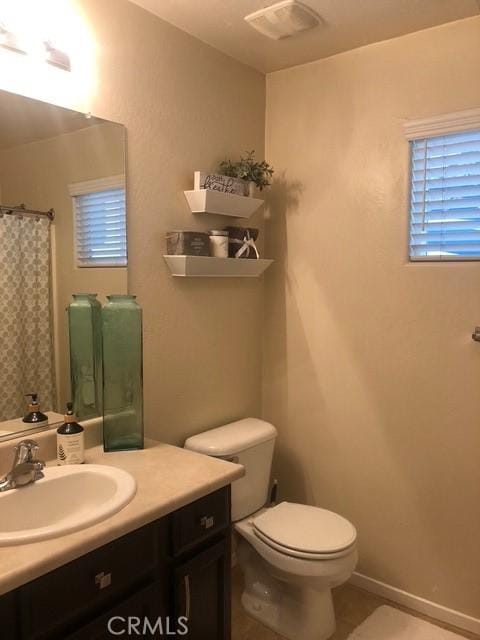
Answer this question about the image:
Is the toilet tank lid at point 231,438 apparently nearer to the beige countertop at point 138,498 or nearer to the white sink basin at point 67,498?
the beige countertop at point 138,498

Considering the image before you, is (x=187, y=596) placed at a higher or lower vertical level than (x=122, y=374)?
lower

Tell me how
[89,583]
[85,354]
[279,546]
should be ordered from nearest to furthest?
[89,583], [85,354], [279,546]

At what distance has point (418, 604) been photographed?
7.38 feet

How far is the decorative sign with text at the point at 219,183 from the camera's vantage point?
7.00 feet

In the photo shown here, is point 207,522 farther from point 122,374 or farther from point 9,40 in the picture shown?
point 9,40

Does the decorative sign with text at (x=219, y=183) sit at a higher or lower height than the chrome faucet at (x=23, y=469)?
higher

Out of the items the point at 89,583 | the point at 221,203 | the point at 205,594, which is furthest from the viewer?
the point at 221,203

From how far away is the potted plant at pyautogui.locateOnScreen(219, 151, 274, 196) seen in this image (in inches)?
90.4

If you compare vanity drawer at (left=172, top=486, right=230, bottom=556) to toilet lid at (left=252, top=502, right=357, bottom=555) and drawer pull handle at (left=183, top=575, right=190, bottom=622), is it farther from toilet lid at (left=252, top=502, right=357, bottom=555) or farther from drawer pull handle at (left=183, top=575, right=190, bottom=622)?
toilet lid at (left=252, top=502, right=357, bottom=555)

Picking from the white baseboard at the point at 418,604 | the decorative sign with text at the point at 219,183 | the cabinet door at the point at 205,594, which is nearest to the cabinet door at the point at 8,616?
the cabinet door at the point at 205,594

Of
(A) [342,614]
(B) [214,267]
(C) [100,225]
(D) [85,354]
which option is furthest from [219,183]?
(A) [342,614]

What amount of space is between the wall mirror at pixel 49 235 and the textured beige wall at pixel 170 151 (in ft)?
0.21

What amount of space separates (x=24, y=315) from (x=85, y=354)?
0.26 metres

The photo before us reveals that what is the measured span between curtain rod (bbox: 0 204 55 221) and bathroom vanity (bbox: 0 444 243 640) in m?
0.80
